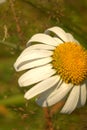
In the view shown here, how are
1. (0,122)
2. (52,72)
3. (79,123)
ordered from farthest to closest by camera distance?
(0,122), (79,123), (52,72)

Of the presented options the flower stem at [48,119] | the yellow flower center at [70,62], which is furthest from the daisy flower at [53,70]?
the flower stem at [48,119]

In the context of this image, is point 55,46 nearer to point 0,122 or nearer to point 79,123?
point 79,123

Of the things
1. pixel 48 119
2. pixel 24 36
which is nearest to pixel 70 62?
pixel 48 119

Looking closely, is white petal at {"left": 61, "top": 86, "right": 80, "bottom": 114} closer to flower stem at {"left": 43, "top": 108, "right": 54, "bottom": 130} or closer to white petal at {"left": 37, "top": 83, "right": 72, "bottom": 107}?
white petal at {"left": 37, "top": 83, "right": 72, "bottom": 107}

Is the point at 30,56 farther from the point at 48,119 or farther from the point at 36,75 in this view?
Result: the point at 48,119

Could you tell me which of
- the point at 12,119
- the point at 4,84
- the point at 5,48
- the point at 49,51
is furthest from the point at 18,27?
the point at 49,51

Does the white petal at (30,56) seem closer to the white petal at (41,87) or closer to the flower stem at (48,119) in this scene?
the white petal at (41,87)

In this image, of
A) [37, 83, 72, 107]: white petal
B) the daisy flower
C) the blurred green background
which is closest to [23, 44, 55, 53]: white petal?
the daisy flower

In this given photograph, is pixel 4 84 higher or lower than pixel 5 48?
lower
